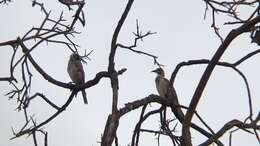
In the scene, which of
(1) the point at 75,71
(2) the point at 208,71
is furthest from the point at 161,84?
(2) the point at 208,71

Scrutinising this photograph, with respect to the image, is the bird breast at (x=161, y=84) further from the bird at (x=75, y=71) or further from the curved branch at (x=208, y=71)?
the curved branch at (x=208, y=71)

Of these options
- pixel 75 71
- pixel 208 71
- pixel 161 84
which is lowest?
pixel 208 71

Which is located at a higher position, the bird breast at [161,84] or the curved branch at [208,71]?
the bird breast at [161,84]

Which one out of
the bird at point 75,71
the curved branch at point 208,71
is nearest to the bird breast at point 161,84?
the bird at point 75,71

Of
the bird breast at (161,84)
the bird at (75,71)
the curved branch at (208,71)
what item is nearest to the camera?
the curved branch at (208,71)

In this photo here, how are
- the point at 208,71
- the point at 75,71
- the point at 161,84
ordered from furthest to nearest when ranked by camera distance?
the point at 161,84 → the point at 75,71 → the point at 208,71

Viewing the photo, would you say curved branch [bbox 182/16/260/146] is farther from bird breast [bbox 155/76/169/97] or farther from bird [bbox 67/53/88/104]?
bird breast [bbox 155/76/169/97]

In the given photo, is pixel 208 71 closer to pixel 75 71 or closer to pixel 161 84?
pixel 75 71

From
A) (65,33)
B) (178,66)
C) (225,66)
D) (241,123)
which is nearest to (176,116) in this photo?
(178,66)

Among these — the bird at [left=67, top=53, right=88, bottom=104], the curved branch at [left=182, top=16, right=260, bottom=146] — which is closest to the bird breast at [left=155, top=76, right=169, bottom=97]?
the bird at [left=67, top=53, right=88, bottom=104]

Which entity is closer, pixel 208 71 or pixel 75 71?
pixel 208 71

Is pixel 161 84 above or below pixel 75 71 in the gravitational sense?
below

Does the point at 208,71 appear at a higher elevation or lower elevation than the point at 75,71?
lower

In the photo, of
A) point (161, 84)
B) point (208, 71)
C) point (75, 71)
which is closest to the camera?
point (208, 71)
